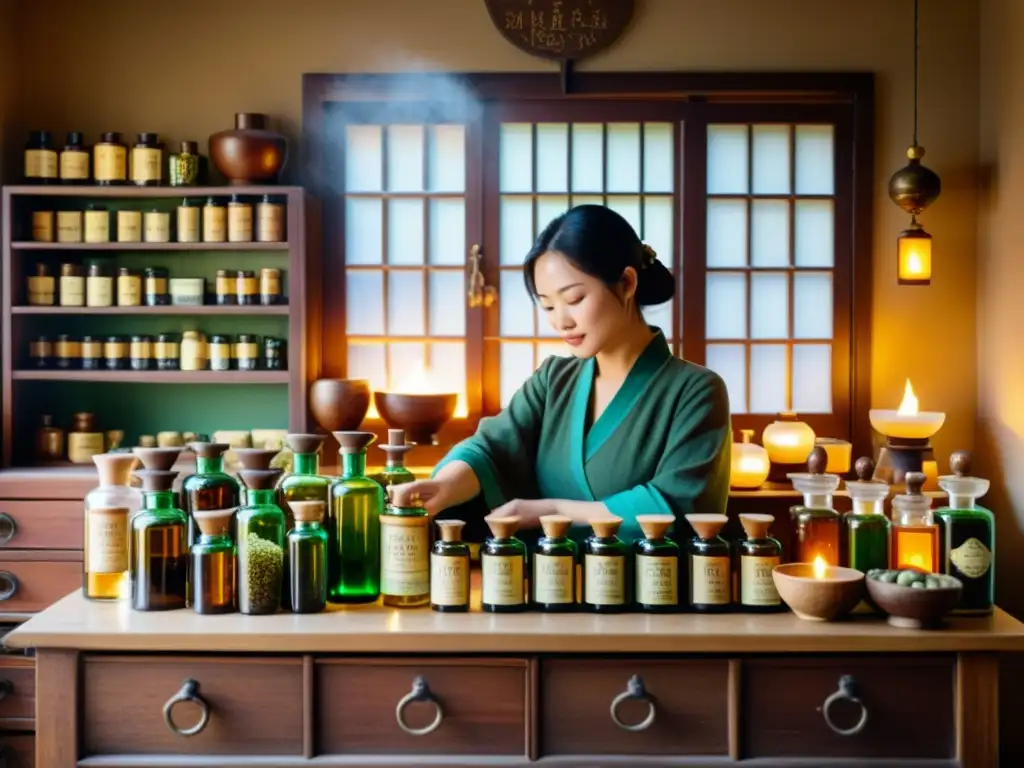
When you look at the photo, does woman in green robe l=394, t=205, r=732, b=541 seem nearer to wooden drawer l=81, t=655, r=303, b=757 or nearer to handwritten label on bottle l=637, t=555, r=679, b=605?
handwritten label on bottle l=637, t=555, r=679, b=605

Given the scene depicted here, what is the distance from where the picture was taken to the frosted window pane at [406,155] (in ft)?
13.3

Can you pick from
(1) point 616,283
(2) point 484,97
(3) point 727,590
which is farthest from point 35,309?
(3) point 727,590

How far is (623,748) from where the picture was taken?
166 cm

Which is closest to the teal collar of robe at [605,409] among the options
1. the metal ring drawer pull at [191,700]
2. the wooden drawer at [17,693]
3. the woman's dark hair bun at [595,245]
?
the woman's dark hair bun at [595,245]

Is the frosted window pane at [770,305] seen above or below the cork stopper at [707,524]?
above

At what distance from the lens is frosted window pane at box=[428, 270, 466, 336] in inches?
161

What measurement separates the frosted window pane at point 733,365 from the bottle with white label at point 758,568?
235 centimetres

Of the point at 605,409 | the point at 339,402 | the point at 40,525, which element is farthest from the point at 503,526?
the point at 40,525

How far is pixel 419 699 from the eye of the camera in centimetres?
164

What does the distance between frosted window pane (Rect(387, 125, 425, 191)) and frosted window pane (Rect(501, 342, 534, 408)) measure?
2.24 ft

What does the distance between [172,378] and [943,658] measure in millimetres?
2814

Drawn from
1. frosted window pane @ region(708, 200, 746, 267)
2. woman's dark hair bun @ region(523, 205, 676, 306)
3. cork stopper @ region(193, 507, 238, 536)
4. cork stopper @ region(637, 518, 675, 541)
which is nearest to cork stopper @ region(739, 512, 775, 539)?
cork stopper @ region(637, 518, 675, 541)

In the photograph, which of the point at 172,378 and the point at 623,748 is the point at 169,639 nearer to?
the point at 623,748

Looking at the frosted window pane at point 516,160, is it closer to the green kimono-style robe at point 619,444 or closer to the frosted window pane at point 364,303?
the frosted window pane at point 364,303
